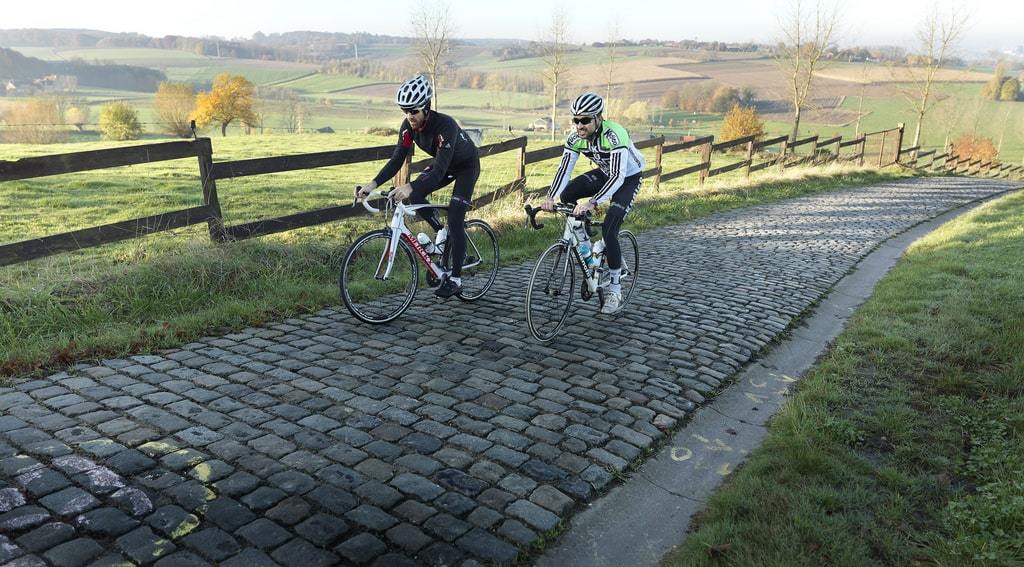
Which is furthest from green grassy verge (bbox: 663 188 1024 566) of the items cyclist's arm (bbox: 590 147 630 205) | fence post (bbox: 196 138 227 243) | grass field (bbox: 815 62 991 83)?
grass field (bbox: 815 62 991 83)

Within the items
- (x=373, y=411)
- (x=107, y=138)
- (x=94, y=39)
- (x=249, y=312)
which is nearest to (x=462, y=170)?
(x=249, y=312)

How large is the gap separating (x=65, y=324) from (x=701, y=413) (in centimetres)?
531

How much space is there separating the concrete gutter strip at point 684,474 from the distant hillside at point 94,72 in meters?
120

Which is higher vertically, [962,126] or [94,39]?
[94,39]

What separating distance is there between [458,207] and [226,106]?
71.5 metres

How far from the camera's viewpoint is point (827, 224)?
13531mm

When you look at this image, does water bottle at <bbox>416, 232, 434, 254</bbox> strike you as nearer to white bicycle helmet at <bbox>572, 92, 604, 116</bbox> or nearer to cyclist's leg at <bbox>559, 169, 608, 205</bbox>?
cyclist's leg at <bbox>559, 169, 608, 205</bbox>

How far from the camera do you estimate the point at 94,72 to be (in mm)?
111312

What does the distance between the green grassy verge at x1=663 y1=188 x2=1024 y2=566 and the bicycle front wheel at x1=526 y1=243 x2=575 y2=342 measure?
6.92 feet

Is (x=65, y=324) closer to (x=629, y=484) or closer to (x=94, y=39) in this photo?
(x=629, y=484)

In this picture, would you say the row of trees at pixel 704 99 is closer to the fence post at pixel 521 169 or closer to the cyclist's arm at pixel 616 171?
the fence post at pixel 521 169

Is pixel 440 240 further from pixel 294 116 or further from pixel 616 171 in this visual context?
pixel 294 116

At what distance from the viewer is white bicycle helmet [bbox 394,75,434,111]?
5855 mm

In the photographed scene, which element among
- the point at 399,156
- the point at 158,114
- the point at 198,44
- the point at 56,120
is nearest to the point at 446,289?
the point at 399,156
